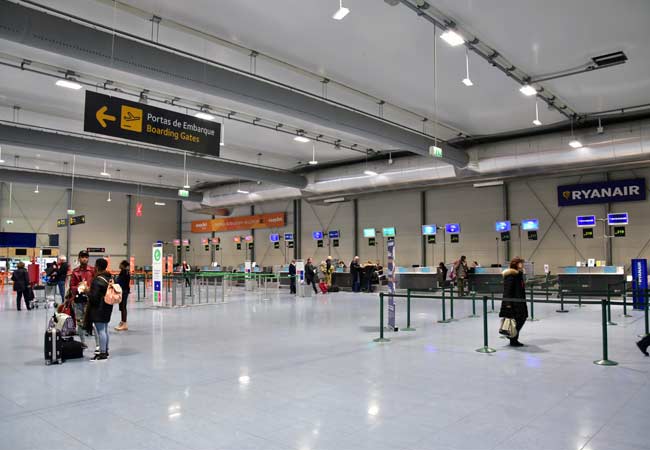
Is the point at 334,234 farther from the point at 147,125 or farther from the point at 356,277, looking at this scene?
the point at 147,125

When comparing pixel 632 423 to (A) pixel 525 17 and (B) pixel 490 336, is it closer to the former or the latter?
(B) pixel 490 336

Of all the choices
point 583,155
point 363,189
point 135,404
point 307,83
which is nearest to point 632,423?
point 135,404

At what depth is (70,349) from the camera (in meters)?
6.32

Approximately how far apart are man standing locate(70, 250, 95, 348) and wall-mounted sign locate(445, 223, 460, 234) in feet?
49.9

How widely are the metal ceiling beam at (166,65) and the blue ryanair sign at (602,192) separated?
884cm

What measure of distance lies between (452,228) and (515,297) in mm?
12657

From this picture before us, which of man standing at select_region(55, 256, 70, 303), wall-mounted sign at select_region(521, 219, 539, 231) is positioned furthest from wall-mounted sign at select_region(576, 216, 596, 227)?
man standing at select_region(55, 256, 70, 303)

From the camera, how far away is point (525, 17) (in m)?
7.97

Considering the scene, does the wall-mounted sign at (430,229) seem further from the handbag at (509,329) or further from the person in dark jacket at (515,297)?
the handbag at (509,329)

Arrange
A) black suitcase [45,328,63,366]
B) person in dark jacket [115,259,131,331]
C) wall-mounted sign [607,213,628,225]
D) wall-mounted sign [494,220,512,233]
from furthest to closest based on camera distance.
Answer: wall-mounted sign [494,220,512,233] → wall-mounted sign [607,213,628,225] → person in dark jacket [115,259,131,331] → black suitcase [45,328,63,366]

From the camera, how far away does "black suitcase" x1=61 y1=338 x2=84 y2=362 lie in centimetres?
626

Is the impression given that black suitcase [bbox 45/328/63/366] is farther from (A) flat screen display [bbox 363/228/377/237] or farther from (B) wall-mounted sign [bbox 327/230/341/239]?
(B) wall-mounted sign [bbox 327/230/341/239]

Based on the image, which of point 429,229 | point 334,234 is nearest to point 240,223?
point 334,234

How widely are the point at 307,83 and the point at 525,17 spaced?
485 cm
